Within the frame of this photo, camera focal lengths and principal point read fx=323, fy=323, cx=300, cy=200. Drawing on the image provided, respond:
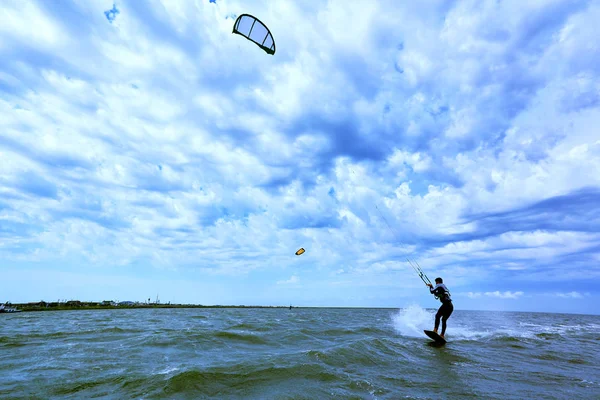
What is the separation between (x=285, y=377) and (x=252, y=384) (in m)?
1.06

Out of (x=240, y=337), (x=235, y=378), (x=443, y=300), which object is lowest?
(x=235, y=378)

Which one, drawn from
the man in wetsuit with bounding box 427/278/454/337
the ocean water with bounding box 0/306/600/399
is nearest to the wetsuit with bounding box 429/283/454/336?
the man in wetsuit with bounding box 427/278/454/337

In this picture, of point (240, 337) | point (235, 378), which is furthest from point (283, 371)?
point (240, 337)

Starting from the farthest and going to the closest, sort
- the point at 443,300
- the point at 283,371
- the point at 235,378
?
1. the point at 443,300
2. the point at 283,371
3. the point at 235,378

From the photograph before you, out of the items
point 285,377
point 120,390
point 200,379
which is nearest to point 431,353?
point 285,377

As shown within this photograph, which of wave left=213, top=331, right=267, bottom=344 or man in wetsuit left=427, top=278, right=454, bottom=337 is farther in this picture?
man in wetsuit left=427, top=278, right=454, bottom=337

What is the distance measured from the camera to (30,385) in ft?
26.8

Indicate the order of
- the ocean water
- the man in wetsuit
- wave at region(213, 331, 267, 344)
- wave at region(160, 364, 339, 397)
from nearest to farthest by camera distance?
the ocean water → wave at region(160, 364, 339, 397) → wave at region(213, 331, 267, 344) → the man in wetsuit

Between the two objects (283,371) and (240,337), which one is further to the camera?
(240,337)

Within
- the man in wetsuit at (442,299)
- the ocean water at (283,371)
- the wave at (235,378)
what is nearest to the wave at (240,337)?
the ocean water at (283,371)

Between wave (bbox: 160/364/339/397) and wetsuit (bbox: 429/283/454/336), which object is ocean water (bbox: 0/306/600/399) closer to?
wave (bbox: 160/364/339/397)

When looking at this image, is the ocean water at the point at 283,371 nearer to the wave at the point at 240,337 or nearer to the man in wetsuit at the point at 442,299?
the wave at the point at 240,337

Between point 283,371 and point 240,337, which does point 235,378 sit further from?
point 240,337

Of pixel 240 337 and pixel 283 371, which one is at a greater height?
pixel 240 337
